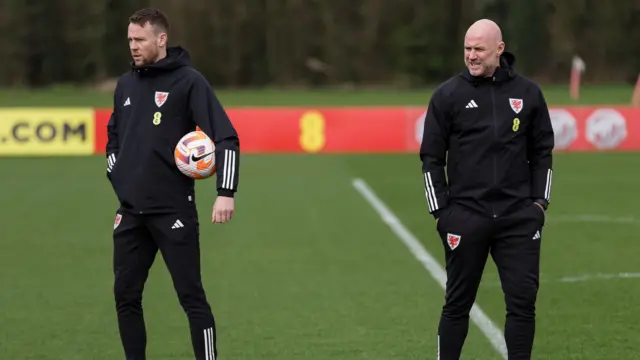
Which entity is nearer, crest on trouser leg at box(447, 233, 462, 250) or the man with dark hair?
the man with dark hair

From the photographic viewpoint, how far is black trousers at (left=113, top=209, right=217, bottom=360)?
593 cm

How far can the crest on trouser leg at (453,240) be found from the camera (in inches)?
235

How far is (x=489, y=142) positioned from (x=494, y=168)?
15cm

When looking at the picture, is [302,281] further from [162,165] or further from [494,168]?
[494,168]

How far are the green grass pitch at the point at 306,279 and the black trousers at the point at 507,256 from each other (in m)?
1.18

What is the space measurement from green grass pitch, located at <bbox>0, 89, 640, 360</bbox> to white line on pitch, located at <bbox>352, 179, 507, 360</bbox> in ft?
0.32

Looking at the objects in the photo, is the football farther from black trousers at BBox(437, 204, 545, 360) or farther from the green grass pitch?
the green grass pitch

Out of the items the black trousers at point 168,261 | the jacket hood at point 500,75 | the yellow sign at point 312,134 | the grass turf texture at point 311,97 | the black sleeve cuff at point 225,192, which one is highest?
the jacket hood at point 500,75

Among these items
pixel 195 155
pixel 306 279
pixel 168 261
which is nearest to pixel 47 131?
pixel 306 279

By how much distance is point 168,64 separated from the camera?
589cm

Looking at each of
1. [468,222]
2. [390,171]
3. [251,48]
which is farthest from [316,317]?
→ [251,48]

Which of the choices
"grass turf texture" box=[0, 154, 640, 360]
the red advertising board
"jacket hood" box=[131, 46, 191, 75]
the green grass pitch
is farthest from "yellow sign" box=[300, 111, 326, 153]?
"jacket hood" box=[131, 46, 191, 75]

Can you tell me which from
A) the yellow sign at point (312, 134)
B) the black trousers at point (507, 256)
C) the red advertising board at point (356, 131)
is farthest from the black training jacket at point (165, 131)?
the yellow sign at point (312, 134)

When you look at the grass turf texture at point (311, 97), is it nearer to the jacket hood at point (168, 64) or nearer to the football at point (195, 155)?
the jacket hood at point (168, 64)
